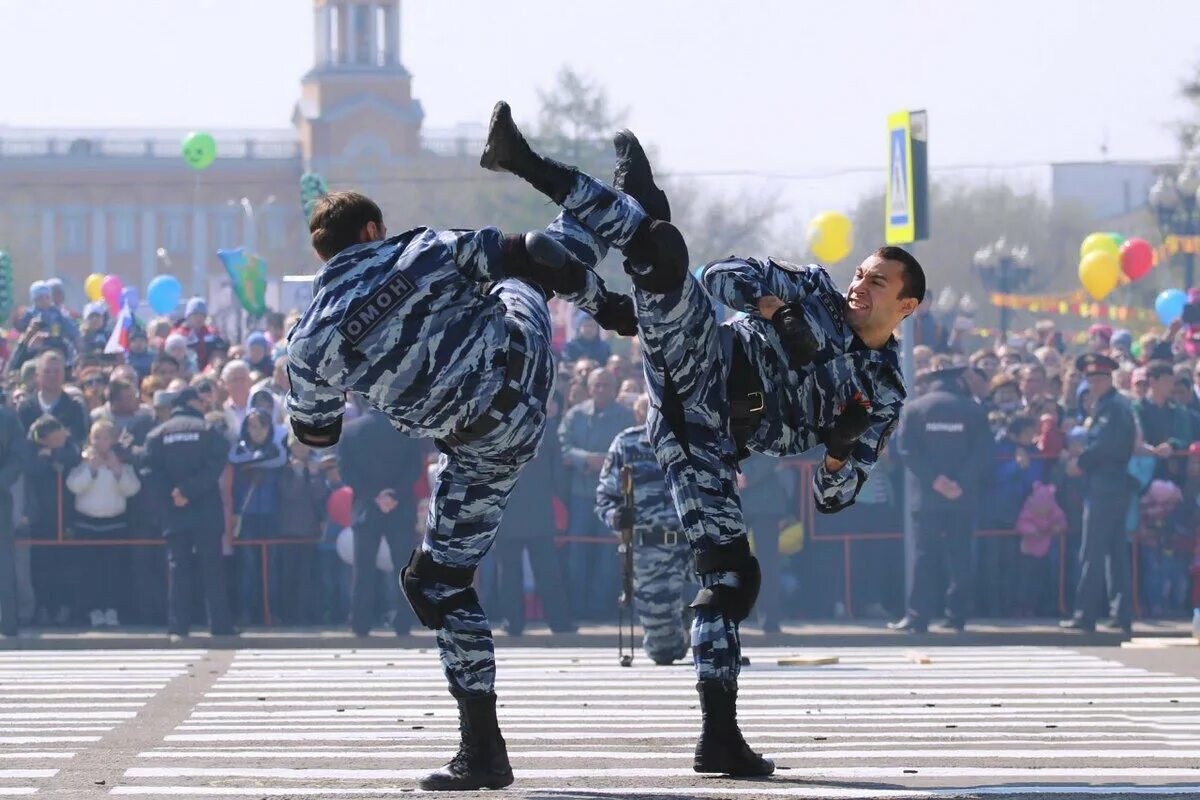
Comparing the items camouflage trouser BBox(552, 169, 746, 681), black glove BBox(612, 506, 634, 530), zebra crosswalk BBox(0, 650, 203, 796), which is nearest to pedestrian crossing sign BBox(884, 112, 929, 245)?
black glove BBox(612, 506, 634, 530)

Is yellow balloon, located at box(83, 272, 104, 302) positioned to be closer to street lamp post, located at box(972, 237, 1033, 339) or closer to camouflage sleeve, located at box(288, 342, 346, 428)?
street lamp post, located at box(972, 237, 1033, 339)

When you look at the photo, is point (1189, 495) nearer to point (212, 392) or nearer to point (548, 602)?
point (548, 602)

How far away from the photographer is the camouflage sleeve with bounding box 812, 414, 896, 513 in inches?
311

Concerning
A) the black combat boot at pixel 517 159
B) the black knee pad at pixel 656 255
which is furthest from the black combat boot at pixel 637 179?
the black combat boot at pixel 517 159

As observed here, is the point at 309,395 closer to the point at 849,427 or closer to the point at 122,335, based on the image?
the point at 849,427

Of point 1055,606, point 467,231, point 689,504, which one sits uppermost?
point 467,231

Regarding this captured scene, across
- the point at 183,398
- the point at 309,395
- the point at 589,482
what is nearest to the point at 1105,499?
the point at 589,482

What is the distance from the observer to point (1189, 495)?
18062 millimetres

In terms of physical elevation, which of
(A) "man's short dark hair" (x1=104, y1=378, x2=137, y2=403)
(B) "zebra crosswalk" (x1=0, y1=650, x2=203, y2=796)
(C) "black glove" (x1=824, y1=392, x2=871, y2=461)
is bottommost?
(B) "zebra crosswalk" (x1=0, y1=650, x2=203, y2=796)

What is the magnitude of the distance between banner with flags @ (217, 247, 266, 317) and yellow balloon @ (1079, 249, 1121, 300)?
1073 cm

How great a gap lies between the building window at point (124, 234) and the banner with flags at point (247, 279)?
7413cm

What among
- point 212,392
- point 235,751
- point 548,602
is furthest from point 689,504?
point 212,392

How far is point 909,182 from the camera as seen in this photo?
56.5 feet

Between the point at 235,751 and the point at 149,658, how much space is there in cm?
571
